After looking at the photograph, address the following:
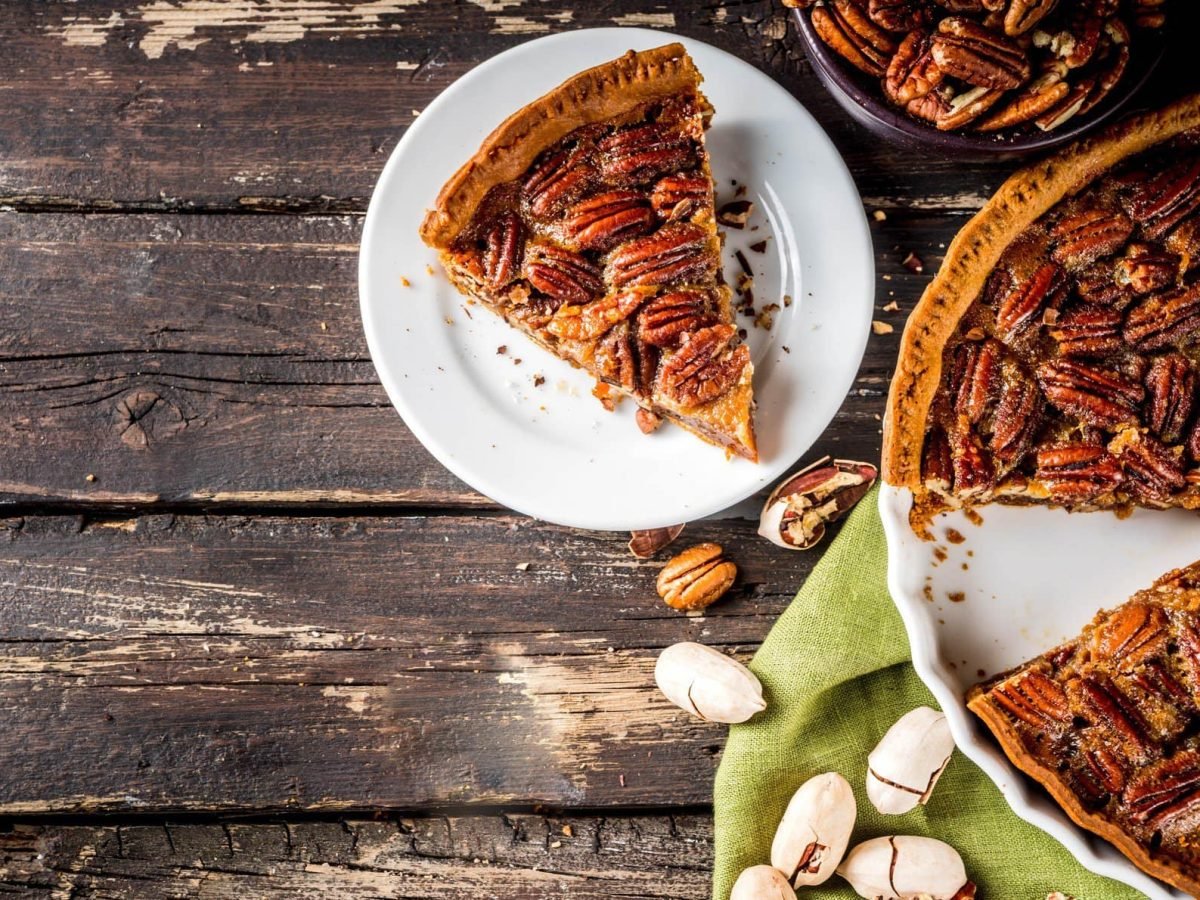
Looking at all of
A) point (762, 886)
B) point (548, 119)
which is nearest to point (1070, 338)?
point (548, 119)

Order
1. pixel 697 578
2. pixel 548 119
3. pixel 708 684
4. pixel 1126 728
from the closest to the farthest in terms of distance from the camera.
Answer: pixel 1126 728 → pixel 548 119 → pixel 708 684 → pixel 697 578

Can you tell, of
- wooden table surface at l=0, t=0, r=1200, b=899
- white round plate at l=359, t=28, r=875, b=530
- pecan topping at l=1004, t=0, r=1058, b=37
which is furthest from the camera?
wooden table surface at l=0, t=0, r=1200, b=899

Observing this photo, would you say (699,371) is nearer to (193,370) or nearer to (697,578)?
(697,578)

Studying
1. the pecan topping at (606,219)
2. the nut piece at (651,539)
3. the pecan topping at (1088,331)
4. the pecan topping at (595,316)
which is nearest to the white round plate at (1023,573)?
the pecan topping at (1088,331)

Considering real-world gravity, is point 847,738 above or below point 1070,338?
below

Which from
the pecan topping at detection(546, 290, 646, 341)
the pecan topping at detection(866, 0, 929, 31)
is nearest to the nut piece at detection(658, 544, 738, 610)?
the pecan topping at detection(546, 290, 646, 341)

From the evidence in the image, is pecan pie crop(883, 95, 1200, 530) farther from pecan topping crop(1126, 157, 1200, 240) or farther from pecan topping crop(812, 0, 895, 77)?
pecan topping crop(812, 0, 895, 77)

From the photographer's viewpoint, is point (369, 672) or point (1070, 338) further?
point (369, 672)
